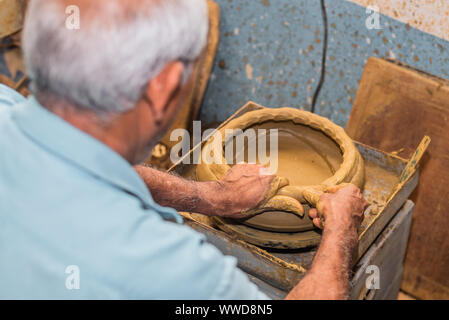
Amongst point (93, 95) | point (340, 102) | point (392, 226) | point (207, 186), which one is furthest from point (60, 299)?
point (340, 102)

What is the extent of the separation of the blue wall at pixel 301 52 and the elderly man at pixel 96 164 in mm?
1161

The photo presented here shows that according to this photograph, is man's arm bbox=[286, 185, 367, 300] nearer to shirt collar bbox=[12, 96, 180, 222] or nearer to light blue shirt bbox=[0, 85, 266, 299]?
light blue shirt bbox=[0, 85, 266, 299]

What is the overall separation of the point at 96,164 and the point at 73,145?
48 millimetres

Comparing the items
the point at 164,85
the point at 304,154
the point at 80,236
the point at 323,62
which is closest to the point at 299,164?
the point at 304,154

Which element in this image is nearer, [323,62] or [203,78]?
[323,62]

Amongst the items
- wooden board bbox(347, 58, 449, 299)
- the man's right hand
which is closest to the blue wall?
wooden board bbox(347, 58, 449, 299)

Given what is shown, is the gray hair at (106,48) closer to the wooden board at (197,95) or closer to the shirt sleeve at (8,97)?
the shirt sleeve at (8,97)

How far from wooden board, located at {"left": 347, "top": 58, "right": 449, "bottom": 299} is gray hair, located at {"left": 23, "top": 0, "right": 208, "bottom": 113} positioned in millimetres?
1094

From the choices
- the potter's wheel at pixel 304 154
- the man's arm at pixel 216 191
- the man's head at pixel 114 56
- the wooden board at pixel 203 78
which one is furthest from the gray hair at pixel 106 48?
the wooden board at pixel 203 78

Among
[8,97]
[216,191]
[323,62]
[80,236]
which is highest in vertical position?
[323,62]

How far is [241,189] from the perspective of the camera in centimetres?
130

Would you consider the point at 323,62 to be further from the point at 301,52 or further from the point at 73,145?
the point at 73,145

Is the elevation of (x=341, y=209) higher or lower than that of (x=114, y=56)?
lower

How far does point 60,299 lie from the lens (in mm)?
769
